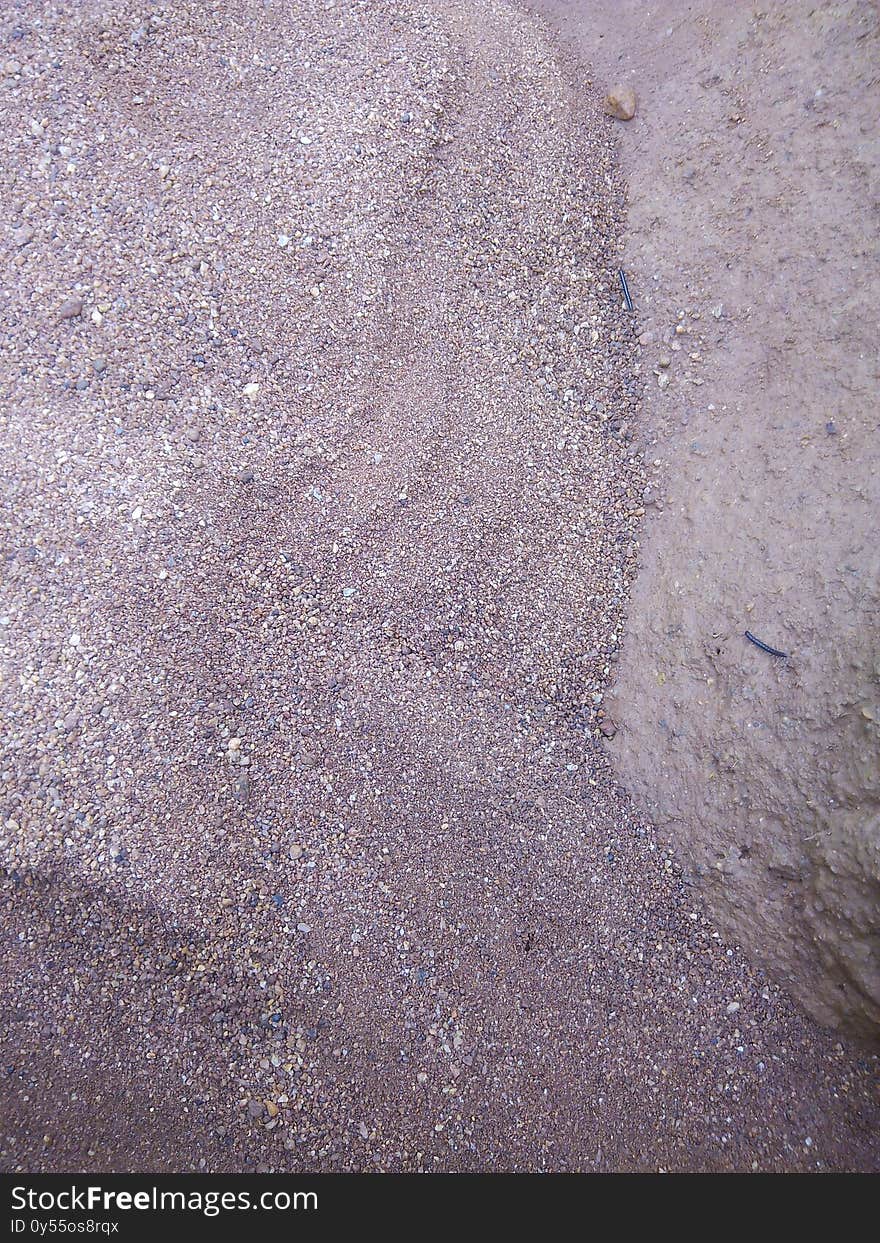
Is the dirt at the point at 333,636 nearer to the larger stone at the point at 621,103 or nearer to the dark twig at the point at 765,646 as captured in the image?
the larger stone at the point at 621,103

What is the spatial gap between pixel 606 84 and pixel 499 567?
64.9 inches

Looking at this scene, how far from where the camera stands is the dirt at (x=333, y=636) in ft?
4.96

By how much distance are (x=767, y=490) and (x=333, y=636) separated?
1.09m

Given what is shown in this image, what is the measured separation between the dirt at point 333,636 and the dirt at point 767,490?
0.11m

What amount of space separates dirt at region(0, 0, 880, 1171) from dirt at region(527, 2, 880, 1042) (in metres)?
0.11

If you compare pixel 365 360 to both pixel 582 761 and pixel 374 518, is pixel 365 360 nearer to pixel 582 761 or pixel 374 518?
pixel 374 518

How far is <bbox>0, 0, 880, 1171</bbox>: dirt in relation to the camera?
59.6 inches

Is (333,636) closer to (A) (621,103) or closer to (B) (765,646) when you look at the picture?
(B) (765,646)

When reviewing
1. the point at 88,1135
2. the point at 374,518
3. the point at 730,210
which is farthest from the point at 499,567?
the point at 88,1135

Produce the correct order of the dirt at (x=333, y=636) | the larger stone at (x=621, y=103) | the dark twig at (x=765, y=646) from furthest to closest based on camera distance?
the larger stone at (x=621, y=103) < the dark twig at (x=765, y=646) < the dirt at (x=333, y=636)

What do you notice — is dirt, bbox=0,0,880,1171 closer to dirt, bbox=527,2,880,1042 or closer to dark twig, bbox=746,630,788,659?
dirt, bbox=527,2,880,1042

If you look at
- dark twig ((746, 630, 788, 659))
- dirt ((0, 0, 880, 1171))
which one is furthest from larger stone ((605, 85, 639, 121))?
dark twig ((746, 630, 788, 659))

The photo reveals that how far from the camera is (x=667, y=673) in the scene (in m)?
1.80

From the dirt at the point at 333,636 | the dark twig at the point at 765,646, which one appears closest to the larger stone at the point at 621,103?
the dirt at the point at 333,636
